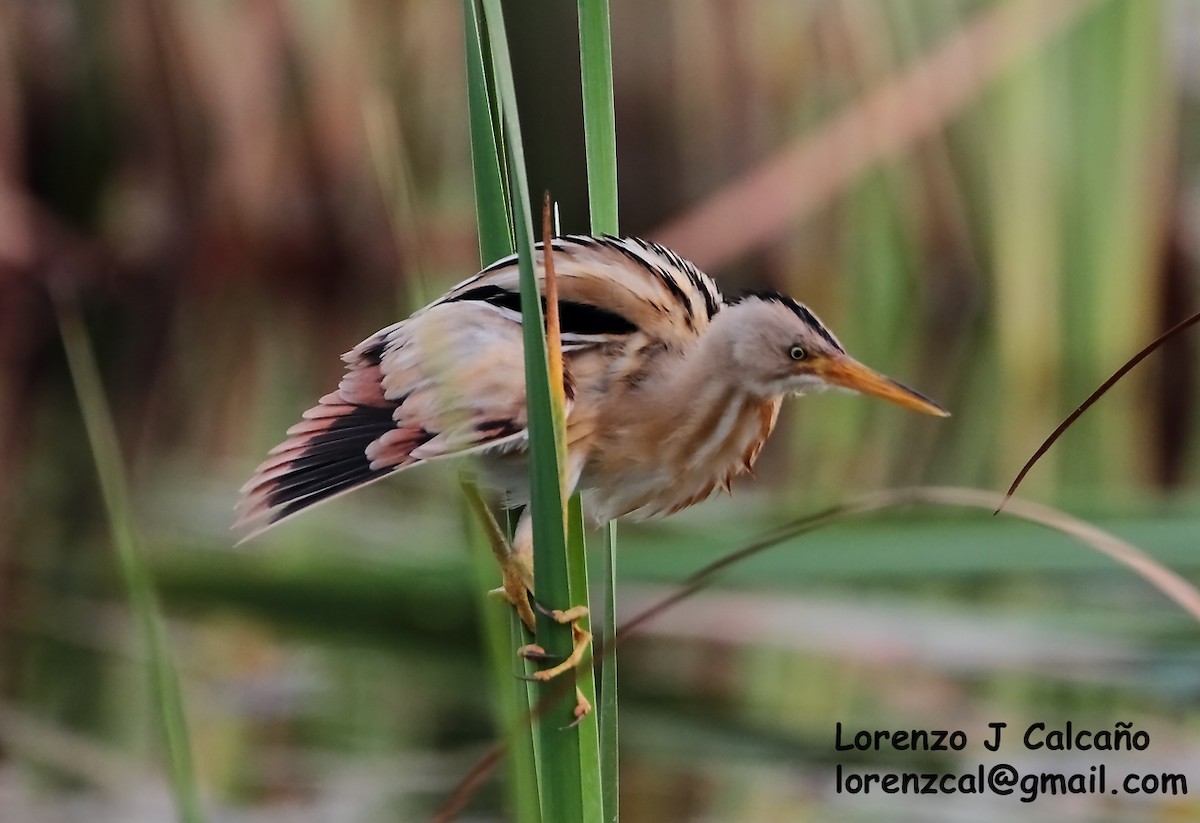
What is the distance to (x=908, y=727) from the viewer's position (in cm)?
91

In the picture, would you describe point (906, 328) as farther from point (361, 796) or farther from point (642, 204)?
point (361, 796)

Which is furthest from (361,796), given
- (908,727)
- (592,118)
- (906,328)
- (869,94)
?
(906,328)

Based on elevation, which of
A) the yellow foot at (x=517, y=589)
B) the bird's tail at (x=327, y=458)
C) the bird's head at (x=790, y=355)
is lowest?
the yellow foot at (x=517, y=589)

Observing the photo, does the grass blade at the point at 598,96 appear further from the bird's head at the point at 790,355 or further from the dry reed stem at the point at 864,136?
the dry reed stem at the point at 864,136

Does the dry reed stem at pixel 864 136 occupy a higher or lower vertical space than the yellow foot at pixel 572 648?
higher

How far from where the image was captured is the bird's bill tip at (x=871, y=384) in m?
0.54

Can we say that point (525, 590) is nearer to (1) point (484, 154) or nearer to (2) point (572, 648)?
(2) point (572, 648)

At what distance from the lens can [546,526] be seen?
1.50ft

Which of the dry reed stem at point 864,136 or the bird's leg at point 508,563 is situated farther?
the dry reed stem at point 864,136

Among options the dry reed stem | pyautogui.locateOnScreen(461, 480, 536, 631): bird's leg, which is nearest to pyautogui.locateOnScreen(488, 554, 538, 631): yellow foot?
pyautogui.locateOnScreen(461, 480, 536, 631): bird's leg

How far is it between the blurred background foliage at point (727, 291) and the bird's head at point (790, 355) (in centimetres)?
15

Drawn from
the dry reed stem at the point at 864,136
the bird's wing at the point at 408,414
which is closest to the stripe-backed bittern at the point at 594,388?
the bird's wing at the point at 408,414

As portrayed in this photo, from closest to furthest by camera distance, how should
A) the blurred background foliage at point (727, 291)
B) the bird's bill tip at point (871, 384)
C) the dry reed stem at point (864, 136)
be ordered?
the bird's bill tip at point (871, 384) < the blurred background foliage at point (727, 291) < the dry reed stem at point (864, 136)

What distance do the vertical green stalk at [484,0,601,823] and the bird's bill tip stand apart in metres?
0.13
